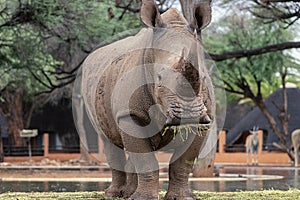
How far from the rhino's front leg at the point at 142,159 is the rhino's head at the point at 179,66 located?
1.85 feet

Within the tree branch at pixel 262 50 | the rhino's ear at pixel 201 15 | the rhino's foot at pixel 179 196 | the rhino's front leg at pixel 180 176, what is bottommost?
the rhino's foot at pixel 179 196

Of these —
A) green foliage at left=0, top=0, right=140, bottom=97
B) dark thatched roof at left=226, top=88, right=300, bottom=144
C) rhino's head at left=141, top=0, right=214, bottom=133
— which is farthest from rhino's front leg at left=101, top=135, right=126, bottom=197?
dark thatched roof at left=226, top=88, right=300, bottom=144

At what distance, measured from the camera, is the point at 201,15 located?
6270mm

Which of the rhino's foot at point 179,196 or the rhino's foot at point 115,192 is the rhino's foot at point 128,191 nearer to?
the rhino's foot at point 115,192

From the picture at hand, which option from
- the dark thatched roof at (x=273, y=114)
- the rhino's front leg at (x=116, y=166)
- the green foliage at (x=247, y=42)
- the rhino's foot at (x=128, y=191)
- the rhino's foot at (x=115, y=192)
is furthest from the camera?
the dark thatched roof at (x=273, y=114)

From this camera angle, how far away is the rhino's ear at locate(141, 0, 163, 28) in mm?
6223

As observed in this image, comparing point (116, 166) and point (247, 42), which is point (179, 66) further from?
point (247, 42)

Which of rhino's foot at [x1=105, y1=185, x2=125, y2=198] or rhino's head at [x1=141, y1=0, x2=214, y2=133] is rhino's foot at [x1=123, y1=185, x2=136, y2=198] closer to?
rhino's foot at [x1=105, y1=185, x2=125, y2=198]

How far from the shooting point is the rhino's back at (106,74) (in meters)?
7.00

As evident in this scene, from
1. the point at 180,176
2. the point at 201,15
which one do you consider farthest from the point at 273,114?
the point at 201,15

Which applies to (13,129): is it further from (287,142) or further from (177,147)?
(177,147)

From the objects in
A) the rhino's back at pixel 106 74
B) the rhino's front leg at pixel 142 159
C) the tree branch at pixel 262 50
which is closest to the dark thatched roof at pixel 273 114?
the tree branch at pixel 262 50

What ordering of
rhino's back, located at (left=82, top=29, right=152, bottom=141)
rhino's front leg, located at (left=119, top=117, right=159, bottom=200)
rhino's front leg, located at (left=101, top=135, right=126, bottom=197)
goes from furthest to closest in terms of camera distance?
rhino's front leg, located at (left=101, top=135, right=126, bottom=197), rhino's back, located at (left=82, top=29, right=152, bottom=141), rhino's front leg, located at (left=119, top=117, right=159, bottom=200)

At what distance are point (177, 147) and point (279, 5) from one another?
1493cm
